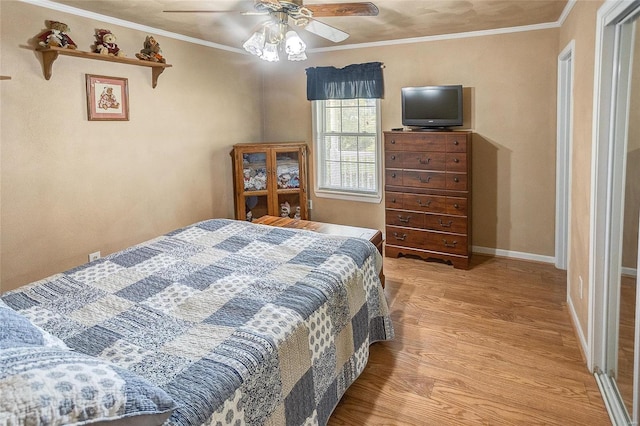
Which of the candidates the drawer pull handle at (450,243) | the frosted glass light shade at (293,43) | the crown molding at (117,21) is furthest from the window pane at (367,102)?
the frosted glass light shade at (293,43)

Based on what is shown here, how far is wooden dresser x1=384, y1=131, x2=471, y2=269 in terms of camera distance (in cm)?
416

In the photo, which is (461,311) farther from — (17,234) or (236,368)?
(17,234)

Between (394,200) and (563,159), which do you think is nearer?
(563,159)

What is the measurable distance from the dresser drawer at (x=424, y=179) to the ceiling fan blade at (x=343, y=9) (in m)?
2.03

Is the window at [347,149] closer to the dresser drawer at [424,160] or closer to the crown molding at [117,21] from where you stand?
the dresser drawer at [424,160]

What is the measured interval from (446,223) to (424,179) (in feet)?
1.58

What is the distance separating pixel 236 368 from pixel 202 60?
12.8 feet

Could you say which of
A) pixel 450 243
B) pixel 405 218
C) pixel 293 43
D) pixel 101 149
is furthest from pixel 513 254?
pixel 101 149

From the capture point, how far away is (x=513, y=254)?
4508 mm

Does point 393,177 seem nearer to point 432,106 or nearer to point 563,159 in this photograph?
point 432,106

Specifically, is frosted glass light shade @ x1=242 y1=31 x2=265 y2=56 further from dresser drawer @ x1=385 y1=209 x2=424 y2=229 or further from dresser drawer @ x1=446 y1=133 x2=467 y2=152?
dresser drawer @ x1=385 y1=209 x2=424 y2=229

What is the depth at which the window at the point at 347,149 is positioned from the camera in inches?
199

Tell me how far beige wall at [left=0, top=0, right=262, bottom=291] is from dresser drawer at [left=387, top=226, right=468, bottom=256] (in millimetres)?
1940

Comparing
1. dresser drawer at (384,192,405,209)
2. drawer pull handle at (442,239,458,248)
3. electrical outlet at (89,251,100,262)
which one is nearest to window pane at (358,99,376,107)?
dresser drawer at (384,192,405,209)
